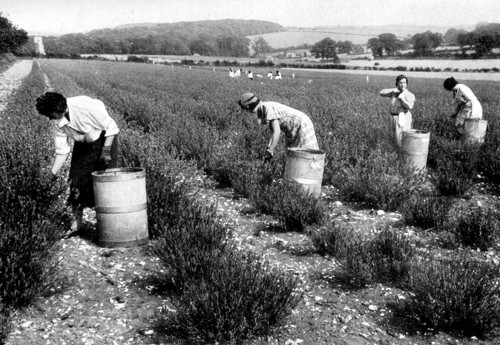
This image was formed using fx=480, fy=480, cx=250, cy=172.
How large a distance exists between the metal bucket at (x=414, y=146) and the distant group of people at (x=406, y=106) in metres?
0.58

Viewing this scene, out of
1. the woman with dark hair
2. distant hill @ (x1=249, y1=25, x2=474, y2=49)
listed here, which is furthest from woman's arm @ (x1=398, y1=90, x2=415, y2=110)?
distant hill @ (x1=249, y1=25, x2=474, y2=49)

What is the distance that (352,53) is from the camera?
110m

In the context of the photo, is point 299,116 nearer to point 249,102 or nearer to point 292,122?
point 292,122

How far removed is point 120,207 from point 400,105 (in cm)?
493

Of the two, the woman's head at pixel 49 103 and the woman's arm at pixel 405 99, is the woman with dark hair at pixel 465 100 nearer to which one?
the woman's arm at pixel 405 99

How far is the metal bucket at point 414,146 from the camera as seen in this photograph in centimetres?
685

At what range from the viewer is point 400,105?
292 inches

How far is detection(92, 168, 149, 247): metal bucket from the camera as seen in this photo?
410 cm

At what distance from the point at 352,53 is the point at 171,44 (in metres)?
60.0

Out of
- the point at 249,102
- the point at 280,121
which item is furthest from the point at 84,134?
the point at 280,121

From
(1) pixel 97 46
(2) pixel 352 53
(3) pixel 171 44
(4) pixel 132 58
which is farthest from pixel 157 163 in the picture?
(1) pixel 97 46

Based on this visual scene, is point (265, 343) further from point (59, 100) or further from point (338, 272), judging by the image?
point (59, 100)

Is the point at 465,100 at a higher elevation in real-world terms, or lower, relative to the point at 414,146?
higher

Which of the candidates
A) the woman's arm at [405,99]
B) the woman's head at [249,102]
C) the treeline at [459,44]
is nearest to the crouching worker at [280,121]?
the woman's head at [249,102]
